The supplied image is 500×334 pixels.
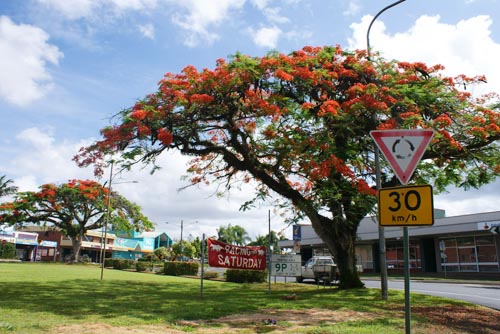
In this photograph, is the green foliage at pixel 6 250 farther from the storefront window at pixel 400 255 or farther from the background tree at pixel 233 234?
the storefront window at pixel 400 255

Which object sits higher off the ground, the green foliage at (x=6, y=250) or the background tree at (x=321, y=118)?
the background tree at (x=321, y=118)

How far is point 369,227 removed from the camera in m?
43.0

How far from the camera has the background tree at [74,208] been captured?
44.3 meters

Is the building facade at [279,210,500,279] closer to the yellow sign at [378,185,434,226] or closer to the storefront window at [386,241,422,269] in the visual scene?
the storefront window at [386,241,422,269]

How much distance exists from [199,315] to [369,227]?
118ft

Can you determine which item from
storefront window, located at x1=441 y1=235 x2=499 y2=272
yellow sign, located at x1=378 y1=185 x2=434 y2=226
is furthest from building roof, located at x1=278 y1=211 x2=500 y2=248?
yellow sign, located at x1=378 y1=185 x2=434 y2=226

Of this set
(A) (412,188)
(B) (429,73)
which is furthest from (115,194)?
(A) (412,188)

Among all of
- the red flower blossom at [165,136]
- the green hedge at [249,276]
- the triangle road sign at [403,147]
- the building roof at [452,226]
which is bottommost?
the green hedge at [249,276]

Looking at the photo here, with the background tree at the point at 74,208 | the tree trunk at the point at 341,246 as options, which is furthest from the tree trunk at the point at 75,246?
the tree trunk at the point at 341,246

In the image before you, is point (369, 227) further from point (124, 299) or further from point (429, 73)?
point (124, 299)

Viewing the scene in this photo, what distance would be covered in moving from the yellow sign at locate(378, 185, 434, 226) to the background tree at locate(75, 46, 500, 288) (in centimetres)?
774

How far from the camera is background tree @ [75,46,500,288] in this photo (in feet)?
44.8

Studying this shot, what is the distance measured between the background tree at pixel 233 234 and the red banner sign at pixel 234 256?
76.8 m

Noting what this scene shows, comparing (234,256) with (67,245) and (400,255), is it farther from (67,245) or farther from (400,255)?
(67,245)
